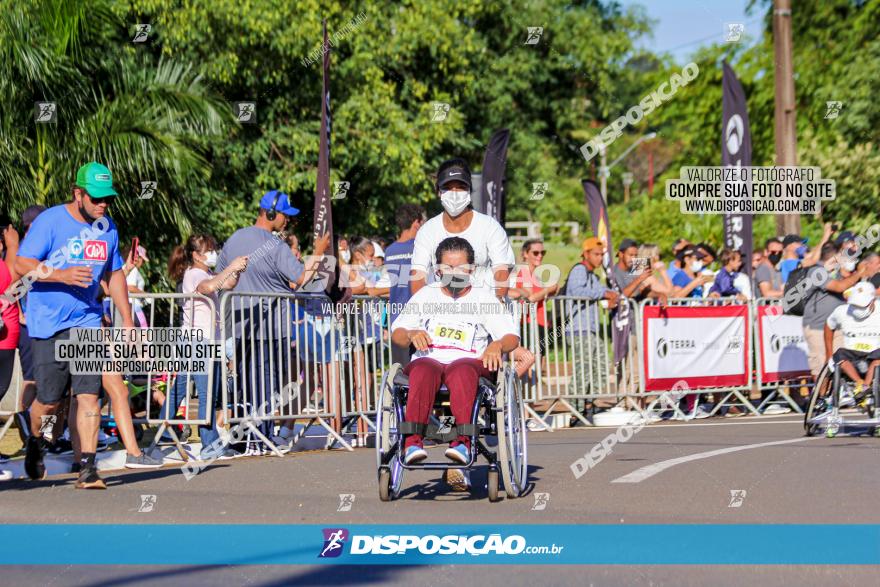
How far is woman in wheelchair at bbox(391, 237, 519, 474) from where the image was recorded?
28.8 feet

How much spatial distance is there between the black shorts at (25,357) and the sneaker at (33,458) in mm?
1550

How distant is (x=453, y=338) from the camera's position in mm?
9055

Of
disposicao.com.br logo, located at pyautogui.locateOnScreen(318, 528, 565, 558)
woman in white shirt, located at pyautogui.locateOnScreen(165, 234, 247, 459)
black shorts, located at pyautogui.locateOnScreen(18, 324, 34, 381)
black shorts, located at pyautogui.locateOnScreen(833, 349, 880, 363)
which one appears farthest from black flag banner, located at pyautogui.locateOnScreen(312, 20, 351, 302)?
disposicao.com.br logo, located at pyautogui.locateOnScreen(318, 528, 565, 558)

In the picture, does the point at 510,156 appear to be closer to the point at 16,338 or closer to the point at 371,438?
the point at 371,438

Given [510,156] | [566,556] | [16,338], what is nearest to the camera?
[566,556]

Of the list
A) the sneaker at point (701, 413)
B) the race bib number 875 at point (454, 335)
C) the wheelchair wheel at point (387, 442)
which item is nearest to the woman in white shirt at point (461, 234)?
the race bib number 875 at point (454, 335)

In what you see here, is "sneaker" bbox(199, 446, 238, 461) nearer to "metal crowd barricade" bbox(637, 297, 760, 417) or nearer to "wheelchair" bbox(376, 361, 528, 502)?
"wheelchair" bbox(376, 361, 528, 502)

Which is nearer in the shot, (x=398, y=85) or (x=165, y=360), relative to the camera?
(x=165, y=360)

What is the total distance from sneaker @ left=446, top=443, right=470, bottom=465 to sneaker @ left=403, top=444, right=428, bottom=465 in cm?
15

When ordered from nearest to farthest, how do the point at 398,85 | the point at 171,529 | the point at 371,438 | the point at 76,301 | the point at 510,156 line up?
the point at 171,529, the point at 76,301, the point at 371,438, the point at 398,85, the point at 510,156

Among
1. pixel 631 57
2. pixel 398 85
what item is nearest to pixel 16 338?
pixel 398 85

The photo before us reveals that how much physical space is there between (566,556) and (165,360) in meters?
5.69

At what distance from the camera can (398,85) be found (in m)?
35.4

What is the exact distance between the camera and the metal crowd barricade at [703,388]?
16578 mm
